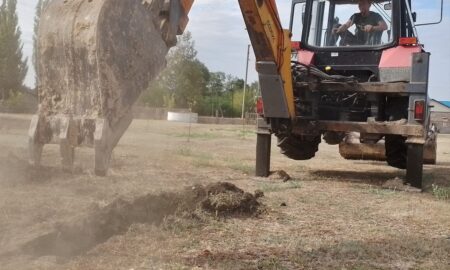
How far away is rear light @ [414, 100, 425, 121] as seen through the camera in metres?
7.82

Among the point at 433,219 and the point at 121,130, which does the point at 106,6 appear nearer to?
the point at 121,130

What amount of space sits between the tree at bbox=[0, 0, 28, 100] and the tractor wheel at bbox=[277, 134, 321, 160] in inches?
1383

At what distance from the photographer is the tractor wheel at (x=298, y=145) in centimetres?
941

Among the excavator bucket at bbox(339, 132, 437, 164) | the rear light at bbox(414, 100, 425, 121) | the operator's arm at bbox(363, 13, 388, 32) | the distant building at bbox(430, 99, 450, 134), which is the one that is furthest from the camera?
the distant building at bbox(430, 99, 450, 134)

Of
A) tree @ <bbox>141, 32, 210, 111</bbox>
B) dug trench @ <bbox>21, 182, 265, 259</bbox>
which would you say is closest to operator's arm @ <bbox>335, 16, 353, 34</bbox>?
dug trench @ <bbox>21, 182, 265, 259</bbox>

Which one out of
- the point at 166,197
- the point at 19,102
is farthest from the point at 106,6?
the point at 19,102

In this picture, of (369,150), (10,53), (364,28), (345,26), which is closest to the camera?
(364,28)

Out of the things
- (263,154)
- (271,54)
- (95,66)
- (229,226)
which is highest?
(271,54)

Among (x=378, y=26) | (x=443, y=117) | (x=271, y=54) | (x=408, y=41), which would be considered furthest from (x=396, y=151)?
(x=443, y=117)

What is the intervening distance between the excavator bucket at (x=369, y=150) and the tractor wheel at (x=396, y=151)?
0.80 m

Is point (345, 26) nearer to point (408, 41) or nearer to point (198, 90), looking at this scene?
point (408, 41)

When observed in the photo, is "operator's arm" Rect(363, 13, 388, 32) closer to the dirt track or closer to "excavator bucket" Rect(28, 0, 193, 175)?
the dirt track

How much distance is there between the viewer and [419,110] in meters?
7.84

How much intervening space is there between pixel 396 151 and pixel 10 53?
3762 cm
